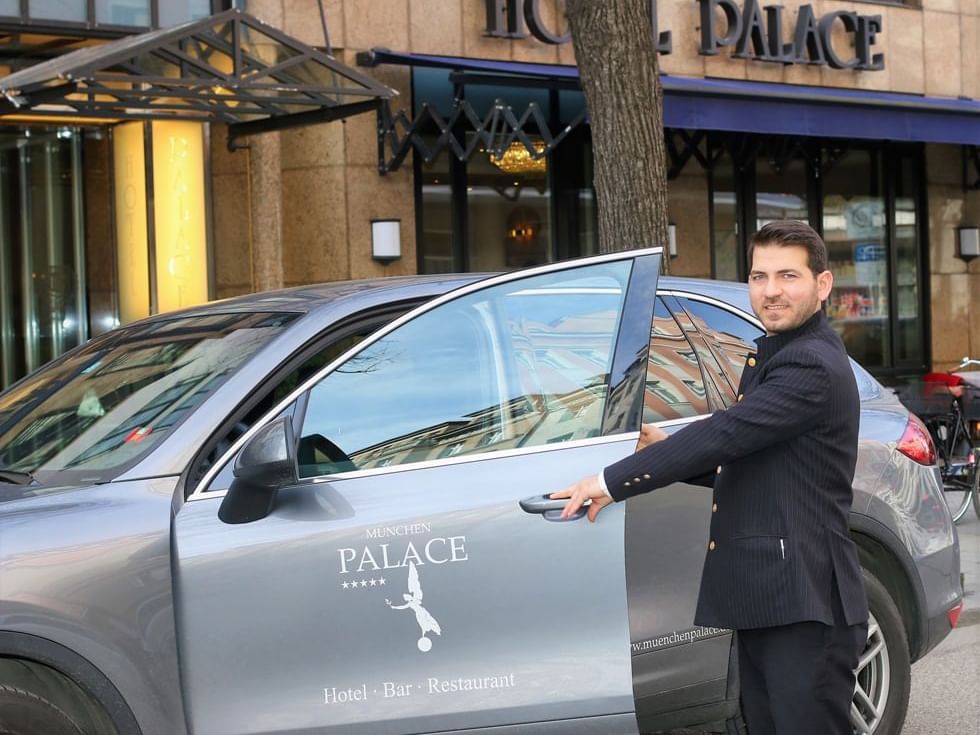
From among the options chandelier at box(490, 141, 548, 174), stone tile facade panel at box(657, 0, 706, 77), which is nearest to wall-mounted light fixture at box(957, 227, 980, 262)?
stone tile facade panel at box(657, 0, 706, 77)

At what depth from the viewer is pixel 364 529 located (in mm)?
3570

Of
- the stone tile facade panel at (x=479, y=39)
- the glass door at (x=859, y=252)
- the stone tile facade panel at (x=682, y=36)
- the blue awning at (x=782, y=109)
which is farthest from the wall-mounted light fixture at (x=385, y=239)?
Result: the glass door at (x=859, y=252)

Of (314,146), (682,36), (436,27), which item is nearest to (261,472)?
(314,146)

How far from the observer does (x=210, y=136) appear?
41.2 ft

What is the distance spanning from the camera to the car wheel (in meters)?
4.39

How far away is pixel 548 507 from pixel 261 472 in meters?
0.76

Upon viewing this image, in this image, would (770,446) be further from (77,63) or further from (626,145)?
(77,63)

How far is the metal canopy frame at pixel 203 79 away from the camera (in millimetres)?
9148

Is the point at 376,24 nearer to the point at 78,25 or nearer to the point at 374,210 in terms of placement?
the point at 374,210

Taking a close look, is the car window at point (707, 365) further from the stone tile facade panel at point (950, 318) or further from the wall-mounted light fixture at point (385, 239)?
the stone tile facade panel at point (950, 318)

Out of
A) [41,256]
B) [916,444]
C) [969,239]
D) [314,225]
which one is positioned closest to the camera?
[916,444]

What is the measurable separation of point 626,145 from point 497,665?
5307 millimetres

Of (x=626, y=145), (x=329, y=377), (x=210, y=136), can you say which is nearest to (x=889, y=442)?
(x=329, y=377)

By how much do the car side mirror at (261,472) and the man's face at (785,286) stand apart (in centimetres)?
119
